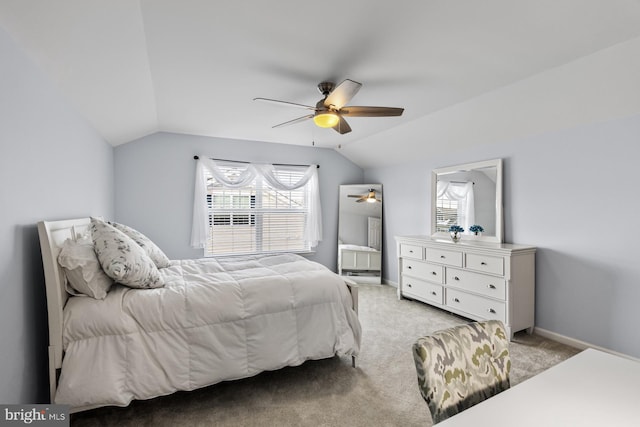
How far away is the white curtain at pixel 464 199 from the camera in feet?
12.6

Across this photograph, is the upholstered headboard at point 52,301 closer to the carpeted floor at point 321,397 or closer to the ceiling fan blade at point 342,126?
the carpeted floor at point 321,397

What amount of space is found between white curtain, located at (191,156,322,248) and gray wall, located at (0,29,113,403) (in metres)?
2.10

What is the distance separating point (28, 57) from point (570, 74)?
3657 millimetres

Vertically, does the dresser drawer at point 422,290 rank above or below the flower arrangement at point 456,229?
below

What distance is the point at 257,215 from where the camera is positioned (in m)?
4.94

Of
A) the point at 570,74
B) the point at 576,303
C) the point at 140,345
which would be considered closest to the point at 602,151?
the point at 570,74

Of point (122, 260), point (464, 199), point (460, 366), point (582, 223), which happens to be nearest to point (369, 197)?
point (464, 199)

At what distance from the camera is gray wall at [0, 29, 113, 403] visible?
1.47 metres

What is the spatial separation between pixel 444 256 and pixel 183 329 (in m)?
2.94

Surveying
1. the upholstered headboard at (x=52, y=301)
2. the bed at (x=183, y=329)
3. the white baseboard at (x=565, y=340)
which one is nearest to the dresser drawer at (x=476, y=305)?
the white baseboard at (x=565, y=340)

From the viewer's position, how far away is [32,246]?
5.80 feet

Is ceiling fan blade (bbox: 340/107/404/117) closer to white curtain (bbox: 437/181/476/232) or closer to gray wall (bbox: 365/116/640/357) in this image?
gray wall (bbox: 365/116/640/357)

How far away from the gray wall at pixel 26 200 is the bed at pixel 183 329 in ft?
0.39

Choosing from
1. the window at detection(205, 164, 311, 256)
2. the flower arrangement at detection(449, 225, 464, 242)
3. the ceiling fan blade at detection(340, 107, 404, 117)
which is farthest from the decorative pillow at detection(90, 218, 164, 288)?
the flower arrangement at detection(449, 225, 464, 242)
